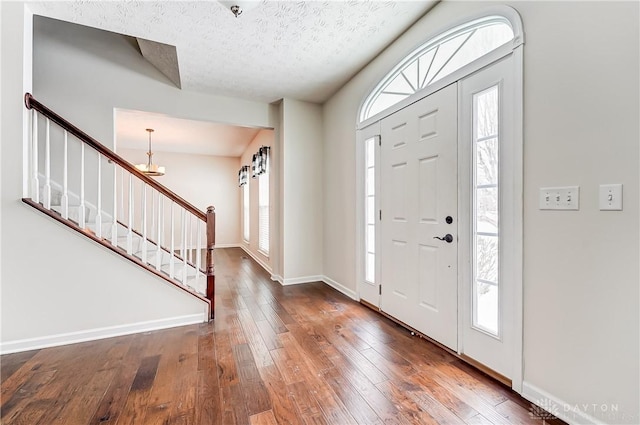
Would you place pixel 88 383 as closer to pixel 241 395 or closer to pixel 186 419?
pixel 186 419

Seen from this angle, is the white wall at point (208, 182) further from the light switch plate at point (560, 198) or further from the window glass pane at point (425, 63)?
the light switch plate at point (560, 198)

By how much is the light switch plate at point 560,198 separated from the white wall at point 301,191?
2974 millimetres

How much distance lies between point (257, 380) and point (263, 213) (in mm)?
4034

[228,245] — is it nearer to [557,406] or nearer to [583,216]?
[557,406]

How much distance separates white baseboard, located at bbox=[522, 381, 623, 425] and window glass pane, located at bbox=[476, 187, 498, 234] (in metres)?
0.92

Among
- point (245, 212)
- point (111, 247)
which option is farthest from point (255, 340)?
point (245, 212)

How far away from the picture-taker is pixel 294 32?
2.44m

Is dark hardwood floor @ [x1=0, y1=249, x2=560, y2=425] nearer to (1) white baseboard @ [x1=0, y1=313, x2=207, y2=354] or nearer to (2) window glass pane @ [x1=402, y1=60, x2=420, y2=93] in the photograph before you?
Answer: (1) white baseboard @ [x1=0, y1=313, x2=207, y2=354]

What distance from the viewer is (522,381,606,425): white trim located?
134 cm

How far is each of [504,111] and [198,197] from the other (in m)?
7.53

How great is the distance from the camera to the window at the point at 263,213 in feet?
17.4

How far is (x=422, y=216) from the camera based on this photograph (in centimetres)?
236

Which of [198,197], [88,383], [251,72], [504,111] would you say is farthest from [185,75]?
[198,197]

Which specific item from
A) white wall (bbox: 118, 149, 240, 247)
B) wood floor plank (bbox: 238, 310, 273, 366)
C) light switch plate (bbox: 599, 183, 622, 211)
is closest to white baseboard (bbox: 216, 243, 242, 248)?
white wall (bbox: 118, 149, 240, 247)
